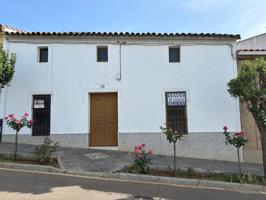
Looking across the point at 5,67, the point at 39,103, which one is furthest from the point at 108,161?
the point at 5,67

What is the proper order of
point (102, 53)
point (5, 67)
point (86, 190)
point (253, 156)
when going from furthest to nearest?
point (102, 53) < point (253, 156) < point (5, 67) < point (86, 190)

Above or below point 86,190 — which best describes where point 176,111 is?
above

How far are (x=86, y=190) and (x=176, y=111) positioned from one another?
18.9 ft

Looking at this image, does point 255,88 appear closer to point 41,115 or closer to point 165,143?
point 165,143

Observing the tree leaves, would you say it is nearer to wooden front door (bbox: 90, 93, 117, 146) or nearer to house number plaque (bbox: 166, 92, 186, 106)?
house number plaque (bbox: 166, 92, 186, 106)

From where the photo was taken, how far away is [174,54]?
10961 millimetres

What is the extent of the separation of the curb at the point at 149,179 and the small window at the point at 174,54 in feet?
17.8

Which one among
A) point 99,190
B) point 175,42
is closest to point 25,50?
point 175,42

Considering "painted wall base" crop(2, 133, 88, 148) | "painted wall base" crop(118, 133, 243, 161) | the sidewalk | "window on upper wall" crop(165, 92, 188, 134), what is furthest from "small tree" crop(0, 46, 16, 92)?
"window on upper wall" crop(165, 92, 188, 134)

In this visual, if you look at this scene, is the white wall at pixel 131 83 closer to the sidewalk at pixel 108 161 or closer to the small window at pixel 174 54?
the small window at pixel 174 54

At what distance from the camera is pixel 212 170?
813 cm

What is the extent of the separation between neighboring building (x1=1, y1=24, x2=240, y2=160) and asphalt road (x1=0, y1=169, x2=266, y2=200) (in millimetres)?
3802

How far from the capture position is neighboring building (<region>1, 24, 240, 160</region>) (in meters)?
10.4

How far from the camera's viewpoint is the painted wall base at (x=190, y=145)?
1026 centimetres
